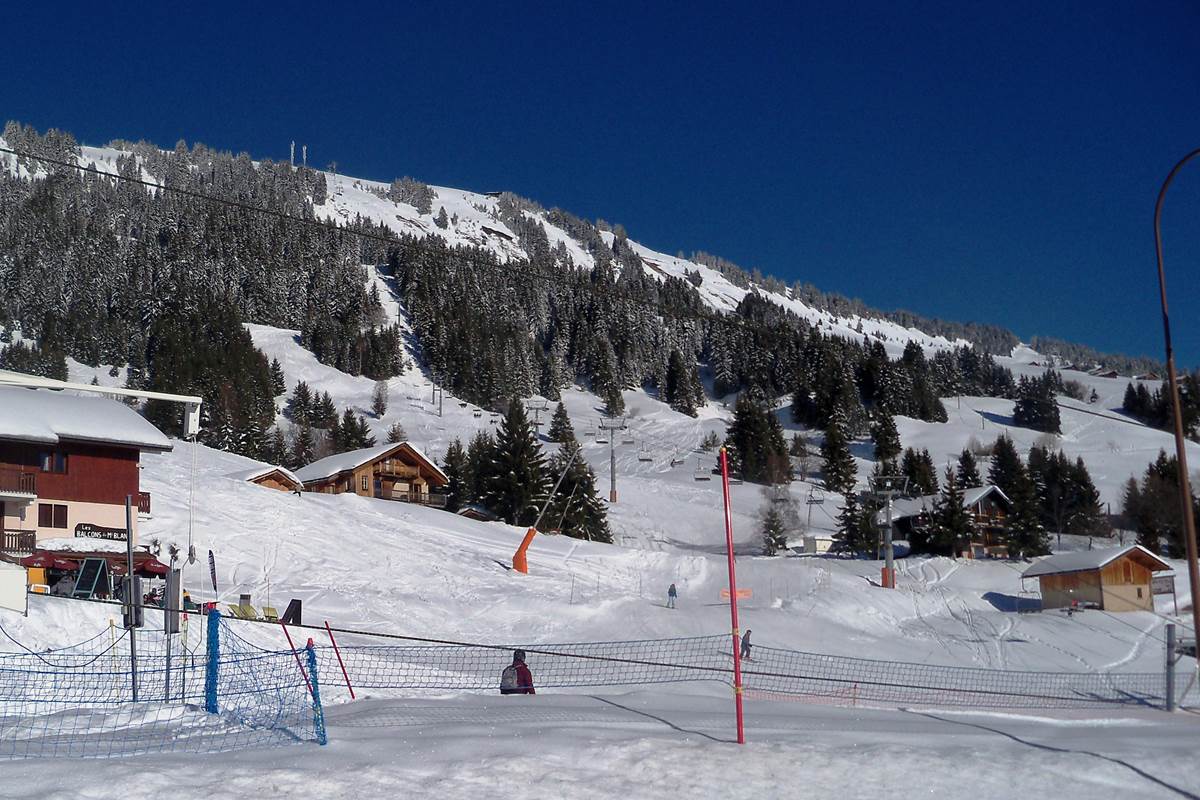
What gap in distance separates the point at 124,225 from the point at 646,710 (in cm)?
20003

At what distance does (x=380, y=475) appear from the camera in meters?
74.7

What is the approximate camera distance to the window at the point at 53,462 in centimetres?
4091

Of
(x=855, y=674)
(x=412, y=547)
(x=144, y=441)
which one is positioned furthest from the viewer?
(x=412, y=547)

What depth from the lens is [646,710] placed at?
1437 centimetres

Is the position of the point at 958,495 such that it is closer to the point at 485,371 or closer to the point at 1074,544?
the point at 1074,544

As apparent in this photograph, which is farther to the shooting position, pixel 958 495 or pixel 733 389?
pixel 733 389

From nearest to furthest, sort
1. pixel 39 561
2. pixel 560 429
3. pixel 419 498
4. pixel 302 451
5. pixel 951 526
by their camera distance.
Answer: pixel 39 561, pixel 951 526, pixel 419 498, pixel 302 451, pixel 560 429

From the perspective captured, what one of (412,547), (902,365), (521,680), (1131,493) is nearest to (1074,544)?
(1131,493)

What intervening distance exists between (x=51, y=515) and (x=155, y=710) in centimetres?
3175

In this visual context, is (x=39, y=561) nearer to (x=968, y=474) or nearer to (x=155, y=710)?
(x=155, y=710)

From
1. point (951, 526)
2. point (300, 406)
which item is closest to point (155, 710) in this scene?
point (951, 526)

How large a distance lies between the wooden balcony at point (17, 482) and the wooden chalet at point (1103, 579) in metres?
47.1

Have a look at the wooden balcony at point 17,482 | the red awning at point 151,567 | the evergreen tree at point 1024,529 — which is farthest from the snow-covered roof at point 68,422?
the evergreen tree at point 1024,529

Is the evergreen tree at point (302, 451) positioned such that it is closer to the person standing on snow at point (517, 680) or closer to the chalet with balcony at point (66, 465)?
the chalet with balcony at point (66, 465)
